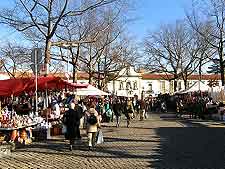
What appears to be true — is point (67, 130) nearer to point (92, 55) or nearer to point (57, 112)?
point (57, 112)

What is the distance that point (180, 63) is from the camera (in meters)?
65.1

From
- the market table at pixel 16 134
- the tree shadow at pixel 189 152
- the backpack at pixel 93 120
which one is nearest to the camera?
the tree shadow at pixel 189 152

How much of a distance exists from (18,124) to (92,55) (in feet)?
88.8

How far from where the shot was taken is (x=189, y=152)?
14.3m

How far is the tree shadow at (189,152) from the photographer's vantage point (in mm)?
11844

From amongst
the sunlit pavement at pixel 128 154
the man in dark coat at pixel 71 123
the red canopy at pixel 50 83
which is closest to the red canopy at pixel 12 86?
the red canopy at pixel 50 83

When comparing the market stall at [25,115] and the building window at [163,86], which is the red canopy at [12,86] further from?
the building window at [163,86]

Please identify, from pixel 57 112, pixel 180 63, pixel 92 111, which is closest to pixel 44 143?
pixel 92 111

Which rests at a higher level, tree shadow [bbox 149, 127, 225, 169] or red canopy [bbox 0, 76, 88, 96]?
red canopy [bbox 0, 76, 88, 96]

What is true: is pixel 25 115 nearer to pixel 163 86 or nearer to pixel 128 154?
pixel 128 154

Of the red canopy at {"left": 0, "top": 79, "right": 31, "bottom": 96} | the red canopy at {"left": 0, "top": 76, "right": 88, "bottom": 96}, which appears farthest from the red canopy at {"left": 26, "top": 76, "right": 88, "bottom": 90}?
the red canopy at {"left": 0, "top": 79, "right": 31, "bottom": 96}

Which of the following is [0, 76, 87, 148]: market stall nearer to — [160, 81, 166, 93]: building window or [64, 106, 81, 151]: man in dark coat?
[64, 106, 81, 151]: man in dark coat

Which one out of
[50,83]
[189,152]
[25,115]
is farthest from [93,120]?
[50,83]

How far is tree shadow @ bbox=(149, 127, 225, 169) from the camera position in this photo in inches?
466
